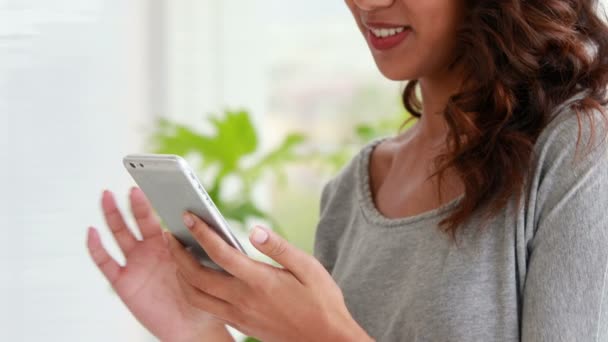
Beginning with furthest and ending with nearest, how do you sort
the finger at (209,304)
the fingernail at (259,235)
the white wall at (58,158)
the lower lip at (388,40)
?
the white wall at (58,158)
the lower lip at (388,40)
the finger at (209,304)
the fingernail at (259,235)

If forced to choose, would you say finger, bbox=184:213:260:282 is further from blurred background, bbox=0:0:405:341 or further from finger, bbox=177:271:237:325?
blurred background, bbox=0:0:405:341

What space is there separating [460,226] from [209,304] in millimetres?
360

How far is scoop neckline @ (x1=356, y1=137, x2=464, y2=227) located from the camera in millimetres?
1217

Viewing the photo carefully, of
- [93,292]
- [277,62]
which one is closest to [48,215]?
[93,292]

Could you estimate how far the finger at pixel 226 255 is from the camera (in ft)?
3.35

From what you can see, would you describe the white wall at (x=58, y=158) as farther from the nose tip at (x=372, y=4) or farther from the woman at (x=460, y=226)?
the nose tip at (x=372, y=4)

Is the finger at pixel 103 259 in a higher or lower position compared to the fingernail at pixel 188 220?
lower

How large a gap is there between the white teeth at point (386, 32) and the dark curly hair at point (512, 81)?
0.09m

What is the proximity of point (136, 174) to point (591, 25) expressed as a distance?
677 mm

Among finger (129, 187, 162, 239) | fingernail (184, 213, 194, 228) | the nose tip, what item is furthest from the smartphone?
the nose tip

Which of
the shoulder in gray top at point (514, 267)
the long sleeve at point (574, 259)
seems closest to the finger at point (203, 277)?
the shoulder in gray top at point (514, 267)

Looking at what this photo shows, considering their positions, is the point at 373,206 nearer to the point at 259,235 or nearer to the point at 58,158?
the point at 259,235

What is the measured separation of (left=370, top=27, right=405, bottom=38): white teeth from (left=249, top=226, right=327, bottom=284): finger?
387 millimetres

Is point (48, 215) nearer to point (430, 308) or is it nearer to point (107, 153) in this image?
point (107, 153)
